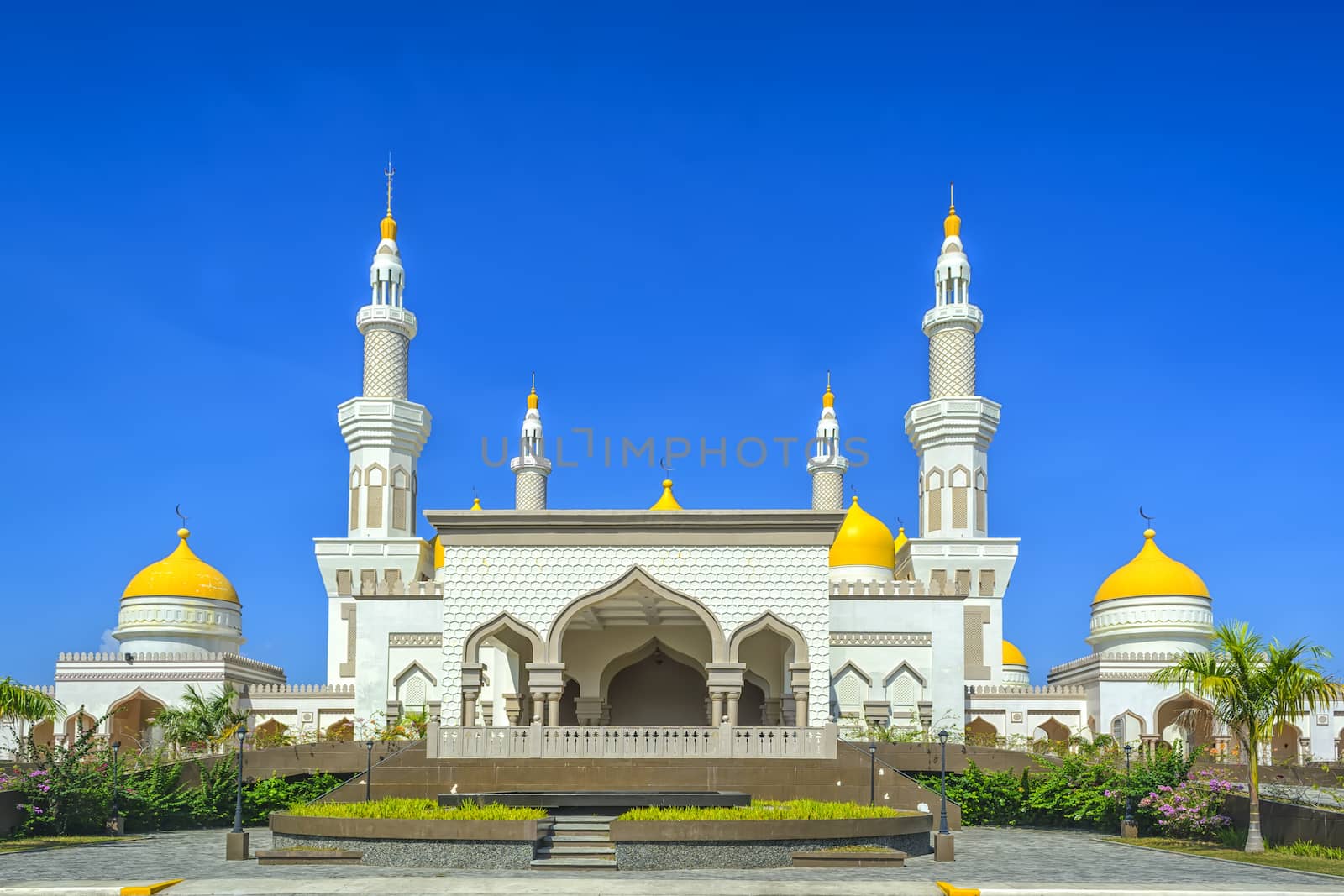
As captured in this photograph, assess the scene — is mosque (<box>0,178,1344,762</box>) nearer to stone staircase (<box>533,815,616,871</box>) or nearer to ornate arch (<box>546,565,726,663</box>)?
ornate arch (<box>546,565,726,663</box>)

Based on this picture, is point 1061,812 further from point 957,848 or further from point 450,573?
point 450,573

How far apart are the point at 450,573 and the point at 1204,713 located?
2432 centimetres

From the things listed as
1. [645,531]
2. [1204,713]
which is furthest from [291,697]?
[1204,713]

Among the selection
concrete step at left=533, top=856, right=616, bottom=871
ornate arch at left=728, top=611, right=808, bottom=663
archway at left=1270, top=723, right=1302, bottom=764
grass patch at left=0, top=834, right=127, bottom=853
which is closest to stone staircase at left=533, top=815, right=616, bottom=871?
concrete step at left=533, top=856, right=616, bottom=871

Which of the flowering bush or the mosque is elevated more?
the mosque

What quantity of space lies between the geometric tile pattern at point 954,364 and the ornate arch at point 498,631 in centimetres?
2059

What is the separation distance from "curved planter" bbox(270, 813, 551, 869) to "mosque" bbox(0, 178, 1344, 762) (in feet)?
32.2

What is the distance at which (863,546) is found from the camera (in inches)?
1921

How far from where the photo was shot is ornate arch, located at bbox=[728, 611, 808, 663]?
107 feet

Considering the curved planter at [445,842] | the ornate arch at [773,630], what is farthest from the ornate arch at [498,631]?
the curved planter at [445,842]

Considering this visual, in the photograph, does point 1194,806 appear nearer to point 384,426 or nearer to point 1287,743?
point 1287,743

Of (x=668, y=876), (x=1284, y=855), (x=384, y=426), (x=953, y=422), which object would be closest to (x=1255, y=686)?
(x=1284, y=855)

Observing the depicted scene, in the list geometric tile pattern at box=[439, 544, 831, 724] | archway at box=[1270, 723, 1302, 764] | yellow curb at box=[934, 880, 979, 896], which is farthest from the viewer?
archway at box=[1270, 723, 1302, 764]

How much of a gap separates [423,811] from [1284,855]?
12.2 metres
